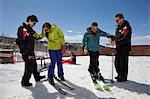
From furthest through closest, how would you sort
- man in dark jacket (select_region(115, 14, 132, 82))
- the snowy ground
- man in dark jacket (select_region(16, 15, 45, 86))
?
1. man in dark jacket (select_region(115, 14, 132, 82))
2. man in dark jacket (select_region(16, 15, 45, 86))
3. the snowy ground

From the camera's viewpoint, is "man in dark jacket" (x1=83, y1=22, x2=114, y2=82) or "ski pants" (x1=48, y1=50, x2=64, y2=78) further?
"man in dark jacket" (x1=83, y1=22, x2=114, y2=82)

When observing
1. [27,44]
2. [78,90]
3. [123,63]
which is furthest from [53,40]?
[123,63]

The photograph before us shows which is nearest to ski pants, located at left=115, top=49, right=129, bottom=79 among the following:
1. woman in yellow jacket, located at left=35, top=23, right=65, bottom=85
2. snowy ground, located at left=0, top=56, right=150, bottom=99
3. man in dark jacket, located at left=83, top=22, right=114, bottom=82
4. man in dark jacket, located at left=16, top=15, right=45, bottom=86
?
snowy ground, located at left=0, top=56, right=150, bottom=99

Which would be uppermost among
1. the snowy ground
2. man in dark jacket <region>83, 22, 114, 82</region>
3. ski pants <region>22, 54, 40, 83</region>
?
man in dark jacket <region>83, 22, 114, 82</region>

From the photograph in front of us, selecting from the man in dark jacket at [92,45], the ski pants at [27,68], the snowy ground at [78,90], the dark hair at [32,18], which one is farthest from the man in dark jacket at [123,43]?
the ski pants at [27,68]

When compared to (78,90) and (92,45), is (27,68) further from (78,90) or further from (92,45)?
(92,45)

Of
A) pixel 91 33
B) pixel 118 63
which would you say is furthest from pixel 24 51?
pixel 118 63

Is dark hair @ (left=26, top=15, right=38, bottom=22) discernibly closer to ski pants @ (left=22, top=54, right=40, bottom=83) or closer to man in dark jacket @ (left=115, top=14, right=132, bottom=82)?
ski pants @ (left=22, top=54, right=40, bottom=83)

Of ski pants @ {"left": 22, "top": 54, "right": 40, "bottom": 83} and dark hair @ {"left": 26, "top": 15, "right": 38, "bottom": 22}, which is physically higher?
dark hair @ {"left": 26, "top": 15, "right": 38, "bottom": 22}

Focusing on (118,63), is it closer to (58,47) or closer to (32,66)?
(58,47)

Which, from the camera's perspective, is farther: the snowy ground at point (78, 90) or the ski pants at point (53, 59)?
the ski pants at point (53, 59)

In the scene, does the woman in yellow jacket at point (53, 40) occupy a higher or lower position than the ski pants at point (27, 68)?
higher

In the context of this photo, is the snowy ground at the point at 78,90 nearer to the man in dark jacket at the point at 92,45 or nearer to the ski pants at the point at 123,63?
the ski pants at the point at 123,63

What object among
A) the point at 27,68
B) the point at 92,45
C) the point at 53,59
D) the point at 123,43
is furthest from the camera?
the point at 92,45
